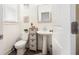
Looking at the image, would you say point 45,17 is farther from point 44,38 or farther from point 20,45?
point 20,45

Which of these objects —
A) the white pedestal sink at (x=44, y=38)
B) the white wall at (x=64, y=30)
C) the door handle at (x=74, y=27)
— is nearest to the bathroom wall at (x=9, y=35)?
the white pedestal sink at (x=44, y=38)

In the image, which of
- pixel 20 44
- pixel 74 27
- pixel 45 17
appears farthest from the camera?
pixel 45 17

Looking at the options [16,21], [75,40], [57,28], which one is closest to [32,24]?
[16,21]

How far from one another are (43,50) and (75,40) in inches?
12.0

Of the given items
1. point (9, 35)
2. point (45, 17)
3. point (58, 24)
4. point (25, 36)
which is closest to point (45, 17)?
point (45, 17)

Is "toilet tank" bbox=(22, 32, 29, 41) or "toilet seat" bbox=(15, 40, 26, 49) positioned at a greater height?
"toilet tank" bbox=(22, 32, 29, 41)

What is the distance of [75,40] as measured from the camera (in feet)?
2.93

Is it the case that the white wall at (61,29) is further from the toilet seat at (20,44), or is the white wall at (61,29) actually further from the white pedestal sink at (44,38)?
the toilet seat at (20,44)

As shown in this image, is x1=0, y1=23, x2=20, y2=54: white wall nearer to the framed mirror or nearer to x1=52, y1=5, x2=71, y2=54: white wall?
the framed mirror

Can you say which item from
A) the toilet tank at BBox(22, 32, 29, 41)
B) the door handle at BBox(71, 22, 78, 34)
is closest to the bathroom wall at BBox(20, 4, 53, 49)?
the toilet tank at BBox(22, 32, 29, 41)

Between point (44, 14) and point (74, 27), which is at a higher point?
point (44, 14)

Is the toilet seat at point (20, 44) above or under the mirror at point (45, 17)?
under

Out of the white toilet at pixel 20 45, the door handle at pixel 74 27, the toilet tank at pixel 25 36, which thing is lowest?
the white toilet at pixel 20 45

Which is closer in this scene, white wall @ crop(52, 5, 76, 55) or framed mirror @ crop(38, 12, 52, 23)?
white wall @ crop(52, 5, 76, 55)
